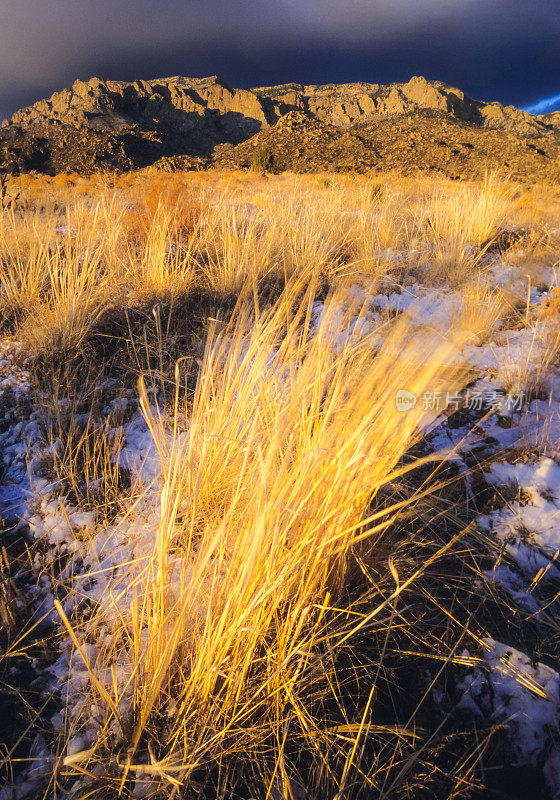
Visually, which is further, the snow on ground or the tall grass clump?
the snow on ground

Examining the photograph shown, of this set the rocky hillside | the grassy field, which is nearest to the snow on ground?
the grassy field

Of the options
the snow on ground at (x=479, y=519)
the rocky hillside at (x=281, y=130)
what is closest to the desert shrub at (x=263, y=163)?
the rocky hillside at (x=281, y=130)

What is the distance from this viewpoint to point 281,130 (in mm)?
22812

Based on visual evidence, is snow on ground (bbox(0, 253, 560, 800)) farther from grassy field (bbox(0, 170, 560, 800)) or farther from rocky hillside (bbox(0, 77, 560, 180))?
rocky hillside (bbox(0, 77, 560, 180))

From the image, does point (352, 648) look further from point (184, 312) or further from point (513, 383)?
point (184, 312)

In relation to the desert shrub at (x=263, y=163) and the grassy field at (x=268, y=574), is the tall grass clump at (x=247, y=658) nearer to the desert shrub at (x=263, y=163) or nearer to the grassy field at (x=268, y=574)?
the grassy field at (x=268, y=574)

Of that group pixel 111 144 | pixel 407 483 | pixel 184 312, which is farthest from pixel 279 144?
pixel 407 483

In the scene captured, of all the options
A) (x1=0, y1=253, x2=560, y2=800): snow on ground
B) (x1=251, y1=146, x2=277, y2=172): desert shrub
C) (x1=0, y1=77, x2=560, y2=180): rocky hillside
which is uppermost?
(x1=0, y1=77, x2=560, y2=180): rocky hillside

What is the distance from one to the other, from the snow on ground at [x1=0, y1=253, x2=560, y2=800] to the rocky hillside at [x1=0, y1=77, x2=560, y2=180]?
17.1 metres

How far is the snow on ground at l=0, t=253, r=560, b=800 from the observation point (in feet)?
2.95

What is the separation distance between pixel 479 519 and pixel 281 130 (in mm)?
27221

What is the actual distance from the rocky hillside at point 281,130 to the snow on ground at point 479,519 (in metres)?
17.1

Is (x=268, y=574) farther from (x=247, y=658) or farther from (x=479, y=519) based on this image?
(x=479, y=519)

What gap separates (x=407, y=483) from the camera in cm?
141
